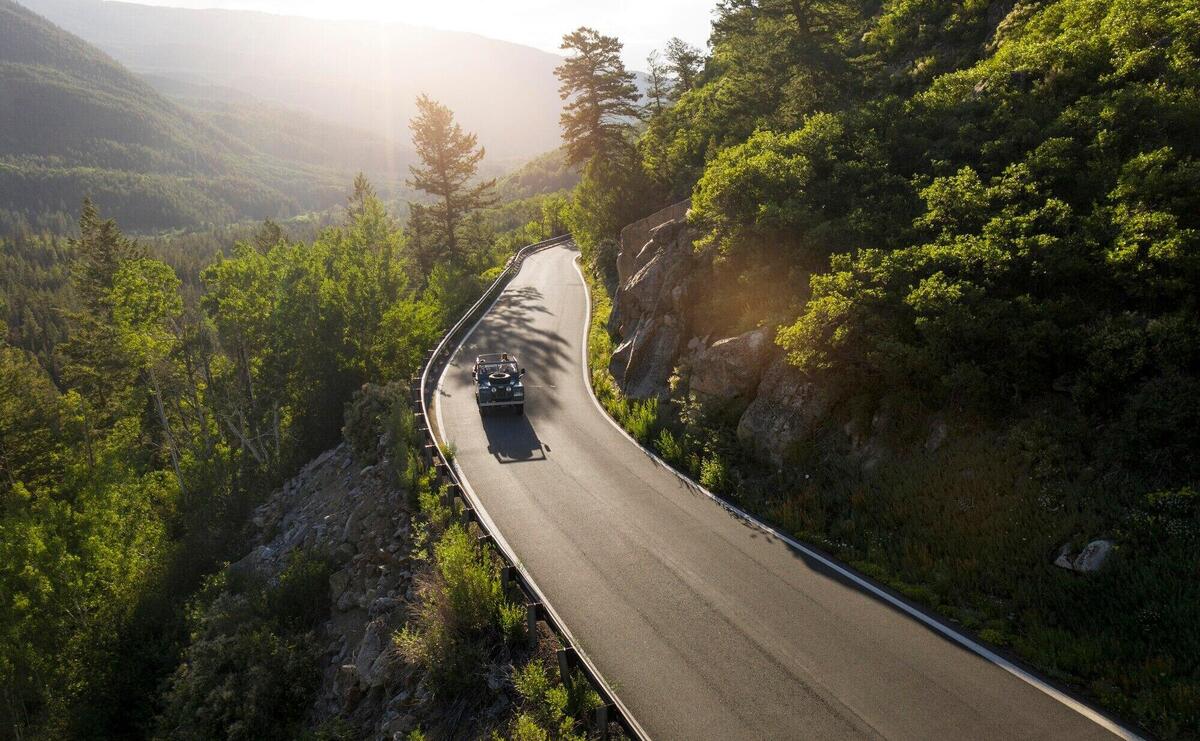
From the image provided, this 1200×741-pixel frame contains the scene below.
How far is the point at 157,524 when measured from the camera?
3434cm

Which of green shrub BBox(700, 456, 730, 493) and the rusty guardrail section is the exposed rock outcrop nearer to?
green shrub BBox(700, 456, 730, 493)

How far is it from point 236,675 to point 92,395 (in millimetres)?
34427

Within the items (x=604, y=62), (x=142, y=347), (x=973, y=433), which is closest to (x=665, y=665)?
(x=973, y=433)

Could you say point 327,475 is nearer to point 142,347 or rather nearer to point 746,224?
point 142,347

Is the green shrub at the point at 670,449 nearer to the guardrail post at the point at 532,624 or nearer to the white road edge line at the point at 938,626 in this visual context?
the white road edge line at the point at 938,626

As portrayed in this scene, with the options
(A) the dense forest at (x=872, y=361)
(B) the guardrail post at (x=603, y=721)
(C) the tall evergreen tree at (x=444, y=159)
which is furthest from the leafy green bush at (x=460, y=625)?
(C) the tall evergreen tree at (x=444, y=159)

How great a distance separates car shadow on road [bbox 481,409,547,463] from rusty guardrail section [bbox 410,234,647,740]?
1.74 meters

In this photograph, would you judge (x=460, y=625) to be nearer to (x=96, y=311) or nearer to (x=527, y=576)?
(x=527, y=576)

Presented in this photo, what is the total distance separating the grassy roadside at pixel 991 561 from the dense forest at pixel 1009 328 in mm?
39

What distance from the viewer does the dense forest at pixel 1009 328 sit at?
380 inches

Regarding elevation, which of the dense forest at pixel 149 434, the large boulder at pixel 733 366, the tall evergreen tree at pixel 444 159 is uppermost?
the tall evergreen tree at pixel 444 159

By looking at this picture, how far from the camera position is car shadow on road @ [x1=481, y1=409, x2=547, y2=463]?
63.1 ft

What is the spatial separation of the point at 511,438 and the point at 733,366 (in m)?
7.85

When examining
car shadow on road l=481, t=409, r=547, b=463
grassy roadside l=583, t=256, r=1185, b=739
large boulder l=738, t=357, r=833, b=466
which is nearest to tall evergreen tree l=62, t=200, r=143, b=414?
car shadow on road l=481, t=409, r=547, b=463
